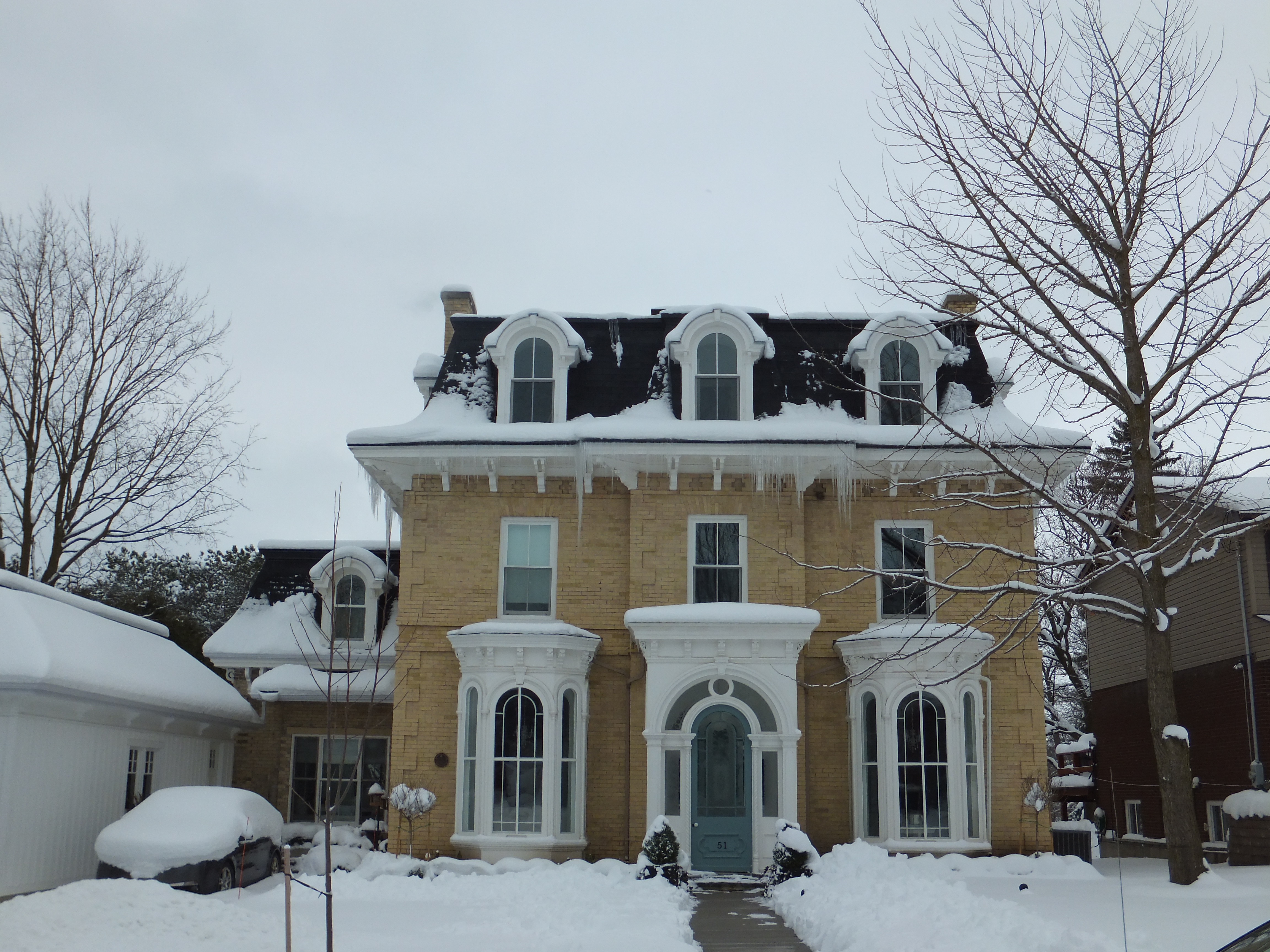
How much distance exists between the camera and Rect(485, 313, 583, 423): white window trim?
61.7ft

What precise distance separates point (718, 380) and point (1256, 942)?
44.3ft

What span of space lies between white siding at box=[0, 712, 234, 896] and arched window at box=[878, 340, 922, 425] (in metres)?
13.0

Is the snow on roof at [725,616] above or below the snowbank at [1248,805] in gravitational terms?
above

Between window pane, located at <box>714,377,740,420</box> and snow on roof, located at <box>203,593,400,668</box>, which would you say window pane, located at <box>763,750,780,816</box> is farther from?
snow on roof, located at <box>203,593,400,668</box>

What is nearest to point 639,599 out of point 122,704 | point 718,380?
point 718,380

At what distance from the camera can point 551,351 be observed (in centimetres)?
1920

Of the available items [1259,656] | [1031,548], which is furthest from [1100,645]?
[1031,548]

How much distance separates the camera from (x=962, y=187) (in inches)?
493

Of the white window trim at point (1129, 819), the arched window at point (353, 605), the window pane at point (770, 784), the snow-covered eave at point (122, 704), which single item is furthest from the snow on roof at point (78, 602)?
the white window trim at point (1129, 819)

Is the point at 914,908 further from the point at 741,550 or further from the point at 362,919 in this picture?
the point at 741,550

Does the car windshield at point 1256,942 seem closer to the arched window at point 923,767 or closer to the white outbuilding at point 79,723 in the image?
the arched window at point 923,767

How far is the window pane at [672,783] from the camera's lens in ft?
54.5

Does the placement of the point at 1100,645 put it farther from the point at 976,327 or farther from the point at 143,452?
the point at 143,452

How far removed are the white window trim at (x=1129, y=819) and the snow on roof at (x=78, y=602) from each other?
20.1 m
